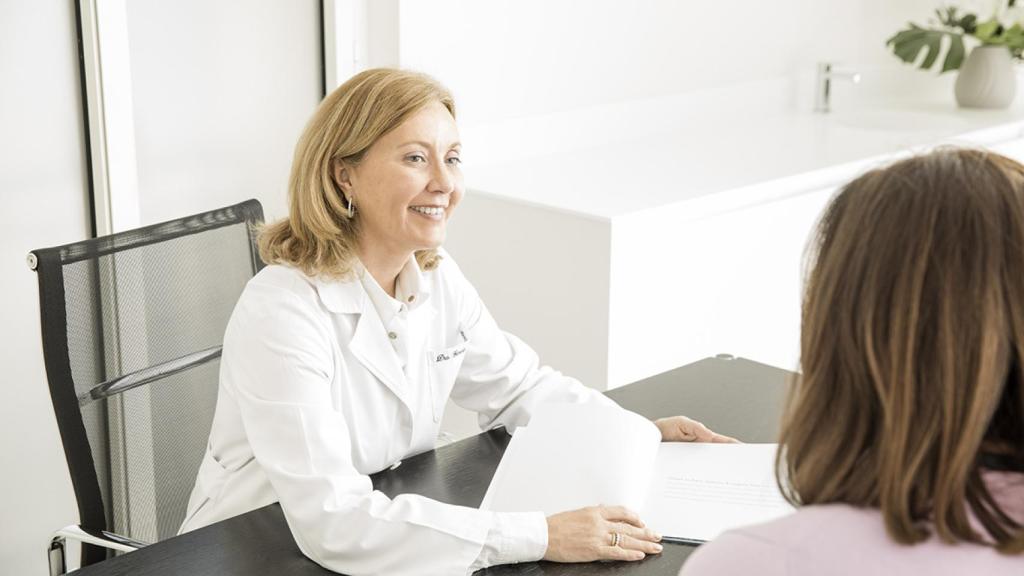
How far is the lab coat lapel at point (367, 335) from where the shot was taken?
1.70 meters

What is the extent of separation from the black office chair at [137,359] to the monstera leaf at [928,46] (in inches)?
109

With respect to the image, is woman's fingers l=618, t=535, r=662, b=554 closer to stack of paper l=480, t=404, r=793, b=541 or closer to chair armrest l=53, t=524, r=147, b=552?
stack of paper l=480, t=404, r=793, b=541

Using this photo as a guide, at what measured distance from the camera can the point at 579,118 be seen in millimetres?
3359

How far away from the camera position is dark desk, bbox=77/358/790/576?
4.58 ft

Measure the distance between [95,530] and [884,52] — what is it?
3.49 meters

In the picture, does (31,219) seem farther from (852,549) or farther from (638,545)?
(852,549)

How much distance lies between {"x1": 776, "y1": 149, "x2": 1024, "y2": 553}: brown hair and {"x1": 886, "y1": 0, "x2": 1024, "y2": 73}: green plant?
133 inches

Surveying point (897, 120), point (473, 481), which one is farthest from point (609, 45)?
point (473, 481)

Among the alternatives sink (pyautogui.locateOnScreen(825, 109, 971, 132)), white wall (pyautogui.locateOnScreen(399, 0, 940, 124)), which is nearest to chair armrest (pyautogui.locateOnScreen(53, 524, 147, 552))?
white wall (pyautogui.locateOnScreen(399, 0, 940, 124))

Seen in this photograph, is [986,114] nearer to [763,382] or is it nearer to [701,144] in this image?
[701,144]

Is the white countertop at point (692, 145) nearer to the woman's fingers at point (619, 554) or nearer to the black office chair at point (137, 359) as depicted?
the black office chair at point (137, 359)

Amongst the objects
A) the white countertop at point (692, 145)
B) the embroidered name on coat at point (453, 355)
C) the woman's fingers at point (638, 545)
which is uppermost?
the white countertop at point (692, 145)

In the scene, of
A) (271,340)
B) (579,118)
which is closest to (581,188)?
(579,118)

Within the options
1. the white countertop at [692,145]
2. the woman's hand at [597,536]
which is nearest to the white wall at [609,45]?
the white countertop at [692,145]
